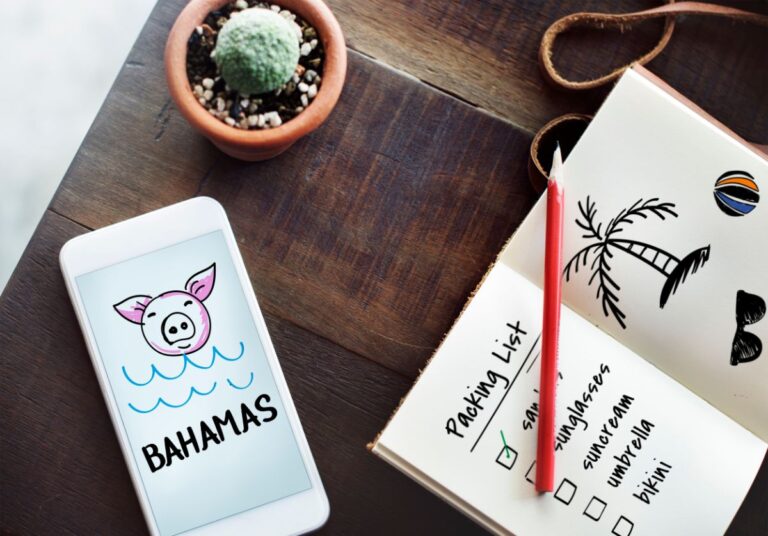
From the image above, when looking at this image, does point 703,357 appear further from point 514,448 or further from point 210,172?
point 210,172

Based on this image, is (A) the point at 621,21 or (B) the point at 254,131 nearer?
(B) the point at 254,131

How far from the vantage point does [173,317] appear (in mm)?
542

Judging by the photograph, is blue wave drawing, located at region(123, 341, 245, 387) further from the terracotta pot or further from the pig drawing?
the terracotta pot

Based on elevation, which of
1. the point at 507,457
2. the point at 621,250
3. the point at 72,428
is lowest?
the point at 72,428

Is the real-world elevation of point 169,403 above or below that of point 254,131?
below

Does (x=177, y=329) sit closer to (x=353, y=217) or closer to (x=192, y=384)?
(x=192, y=384)

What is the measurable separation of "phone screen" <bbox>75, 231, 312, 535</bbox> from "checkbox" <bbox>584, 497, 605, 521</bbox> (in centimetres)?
22

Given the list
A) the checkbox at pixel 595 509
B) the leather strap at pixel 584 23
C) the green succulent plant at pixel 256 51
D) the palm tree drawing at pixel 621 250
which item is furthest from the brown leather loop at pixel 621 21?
the checkbox at pixel 595 509

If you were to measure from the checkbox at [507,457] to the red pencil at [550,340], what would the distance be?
18mm

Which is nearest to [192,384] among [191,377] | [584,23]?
[191,377]

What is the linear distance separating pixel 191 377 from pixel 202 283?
7 cm

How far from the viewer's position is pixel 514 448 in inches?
20.5

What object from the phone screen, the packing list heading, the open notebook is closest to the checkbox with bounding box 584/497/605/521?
the open notebook

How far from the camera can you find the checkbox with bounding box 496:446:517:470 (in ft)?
1.70
